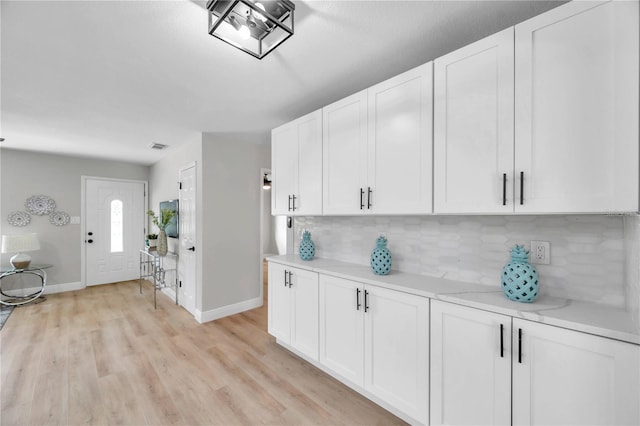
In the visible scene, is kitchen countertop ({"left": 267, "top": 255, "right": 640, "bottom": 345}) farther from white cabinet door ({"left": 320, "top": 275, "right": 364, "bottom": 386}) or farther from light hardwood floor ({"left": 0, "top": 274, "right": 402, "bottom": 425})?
light hardwood floor ({"left": 0, "top": 274, "right": 402, "bottom": 425})

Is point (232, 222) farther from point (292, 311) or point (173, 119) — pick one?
point (292, 311)

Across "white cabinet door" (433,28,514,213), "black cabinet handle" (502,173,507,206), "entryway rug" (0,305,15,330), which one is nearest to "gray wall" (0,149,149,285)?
"entryway rug" (0,305,15,330)

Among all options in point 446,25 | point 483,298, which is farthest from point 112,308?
point 446,25

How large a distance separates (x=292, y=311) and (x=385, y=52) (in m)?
2.32

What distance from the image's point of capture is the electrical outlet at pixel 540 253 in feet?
Answer: 4.90

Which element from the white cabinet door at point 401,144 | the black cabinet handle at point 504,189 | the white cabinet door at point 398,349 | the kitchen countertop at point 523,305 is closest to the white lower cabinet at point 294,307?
the kitchen countertop at point 523,305

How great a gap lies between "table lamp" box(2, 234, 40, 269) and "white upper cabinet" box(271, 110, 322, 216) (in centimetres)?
424

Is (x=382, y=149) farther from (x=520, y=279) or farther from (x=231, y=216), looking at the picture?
(x=231, y=216)

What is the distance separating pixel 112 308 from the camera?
385 cm

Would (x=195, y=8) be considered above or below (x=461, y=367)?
above

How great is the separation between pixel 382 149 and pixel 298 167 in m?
0.96

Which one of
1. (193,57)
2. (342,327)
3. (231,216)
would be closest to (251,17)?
(193,57)

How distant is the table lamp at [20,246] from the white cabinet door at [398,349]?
5342 mm

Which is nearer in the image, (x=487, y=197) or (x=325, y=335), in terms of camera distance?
(x=487, y=197)
